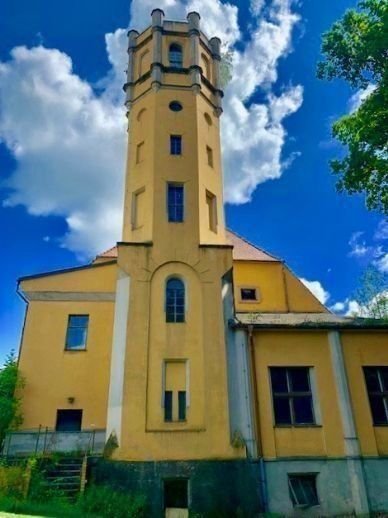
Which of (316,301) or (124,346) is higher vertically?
(316,301)

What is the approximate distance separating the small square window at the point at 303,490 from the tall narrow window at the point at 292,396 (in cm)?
181

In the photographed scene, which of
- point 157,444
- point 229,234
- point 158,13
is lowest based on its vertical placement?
point 157,444

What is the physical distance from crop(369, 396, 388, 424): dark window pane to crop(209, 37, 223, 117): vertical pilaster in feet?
54.3

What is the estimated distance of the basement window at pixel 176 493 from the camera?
1373cm

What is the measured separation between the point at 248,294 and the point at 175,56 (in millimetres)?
14378

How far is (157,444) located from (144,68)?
19.9m

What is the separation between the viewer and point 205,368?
15.8 m

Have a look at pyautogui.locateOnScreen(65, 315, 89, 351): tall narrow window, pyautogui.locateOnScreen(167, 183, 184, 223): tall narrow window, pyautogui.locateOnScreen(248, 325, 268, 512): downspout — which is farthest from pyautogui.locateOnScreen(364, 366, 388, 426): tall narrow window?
pyautogui.locateOnScreen(65, 315, 89, 351): tall narrow window

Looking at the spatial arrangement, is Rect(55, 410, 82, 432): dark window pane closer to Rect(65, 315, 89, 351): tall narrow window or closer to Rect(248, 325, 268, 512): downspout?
Rect(65, 315, 89, 351): tall narrow window

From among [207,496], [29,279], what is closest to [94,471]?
[207,496]

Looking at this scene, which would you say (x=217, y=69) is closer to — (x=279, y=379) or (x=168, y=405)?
(x=279, y=379)

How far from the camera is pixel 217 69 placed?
Answer: 994 inches

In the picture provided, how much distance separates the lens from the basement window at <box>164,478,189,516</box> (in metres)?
13.7

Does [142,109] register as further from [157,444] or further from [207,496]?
[207,496]
